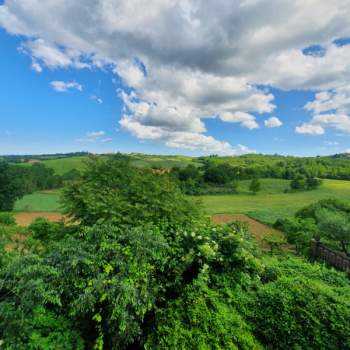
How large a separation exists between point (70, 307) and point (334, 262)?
24.5 ft

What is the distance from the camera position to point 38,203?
30062 millimetres

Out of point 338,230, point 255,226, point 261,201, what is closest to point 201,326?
point 338,230

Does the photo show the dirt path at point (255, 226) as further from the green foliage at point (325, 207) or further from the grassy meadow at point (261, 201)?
the green foliage at point (325, 207)

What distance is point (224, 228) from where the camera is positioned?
15.3ft

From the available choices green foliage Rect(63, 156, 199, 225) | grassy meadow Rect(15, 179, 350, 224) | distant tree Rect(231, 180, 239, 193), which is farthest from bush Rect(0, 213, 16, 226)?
distant tree Rect(231, 180, 239, 193)

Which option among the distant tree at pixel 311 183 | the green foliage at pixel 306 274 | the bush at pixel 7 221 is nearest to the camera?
the green foliage at pixel 306 274

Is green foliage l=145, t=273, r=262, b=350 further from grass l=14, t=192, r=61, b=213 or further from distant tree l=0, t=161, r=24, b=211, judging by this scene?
distant tree l=0, t=161, r=24, b=211

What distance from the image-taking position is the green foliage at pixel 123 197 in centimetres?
466

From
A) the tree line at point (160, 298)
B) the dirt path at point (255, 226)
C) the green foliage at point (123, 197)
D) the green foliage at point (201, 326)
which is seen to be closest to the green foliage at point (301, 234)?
the dirt path at point (255, 226)

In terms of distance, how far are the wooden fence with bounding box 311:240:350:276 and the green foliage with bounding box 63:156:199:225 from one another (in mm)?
4444

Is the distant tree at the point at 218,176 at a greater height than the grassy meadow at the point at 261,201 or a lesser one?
greater

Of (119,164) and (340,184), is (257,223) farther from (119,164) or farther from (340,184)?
(340,184)

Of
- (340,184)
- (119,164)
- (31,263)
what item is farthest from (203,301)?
(340,184)

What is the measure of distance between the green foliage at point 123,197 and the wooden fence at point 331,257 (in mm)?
4444
